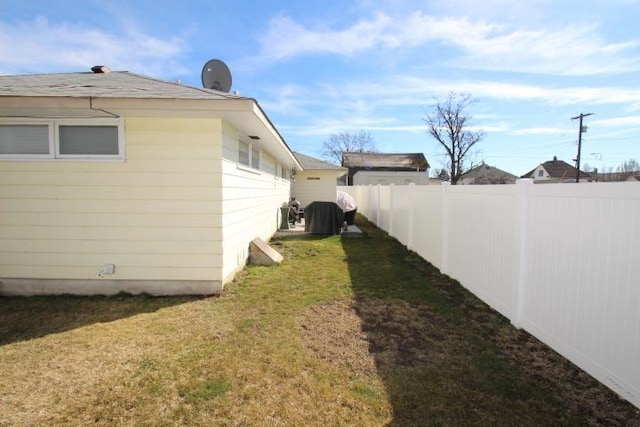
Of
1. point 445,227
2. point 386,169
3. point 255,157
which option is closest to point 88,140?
point 255,157

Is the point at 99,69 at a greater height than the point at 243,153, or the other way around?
the point at 99,69

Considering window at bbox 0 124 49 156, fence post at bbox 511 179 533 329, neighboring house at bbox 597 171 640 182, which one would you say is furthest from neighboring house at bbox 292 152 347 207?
neighboring house at bbox 597 171 640 182

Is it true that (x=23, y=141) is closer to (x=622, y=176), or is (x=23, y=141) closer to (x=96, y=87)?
(x=96, y=87)

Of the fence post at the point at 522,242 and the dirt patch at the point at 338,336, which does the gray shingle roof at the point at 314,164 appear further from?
the fence post at the point at 522,242

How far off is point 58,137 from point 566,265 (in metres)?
6.28

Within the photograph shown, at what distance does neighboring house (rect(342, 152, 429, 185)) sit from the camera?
41.8m

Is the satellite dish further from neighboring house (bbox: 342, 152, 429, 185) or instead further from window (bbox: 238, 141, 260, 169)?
neighboring house (bbox: 342, 152, 429, 185)

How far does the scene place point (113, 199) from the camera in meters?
5.09

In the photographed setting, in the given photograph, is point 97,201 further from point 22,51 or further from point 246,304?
point 22,51

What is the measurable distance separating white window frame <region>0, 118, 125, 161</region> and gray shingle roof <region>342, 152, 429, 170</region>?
38690 mm

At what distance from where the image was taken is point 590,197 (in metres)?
2.83

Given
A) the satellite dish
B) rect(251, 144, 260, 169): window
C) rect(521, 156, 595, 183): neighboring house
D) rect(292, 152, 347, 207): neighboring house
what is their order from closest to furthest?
the satellite dish → rect(251, 144, 260, 169): window → rect(292, 152, 347, 207): neighboring house → rect(521, 156, 595, 183): neighboring house

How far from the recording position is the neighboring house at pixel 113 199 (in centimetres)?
502

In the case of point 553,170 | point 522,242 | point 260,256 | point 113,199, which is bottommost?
point 260,256
